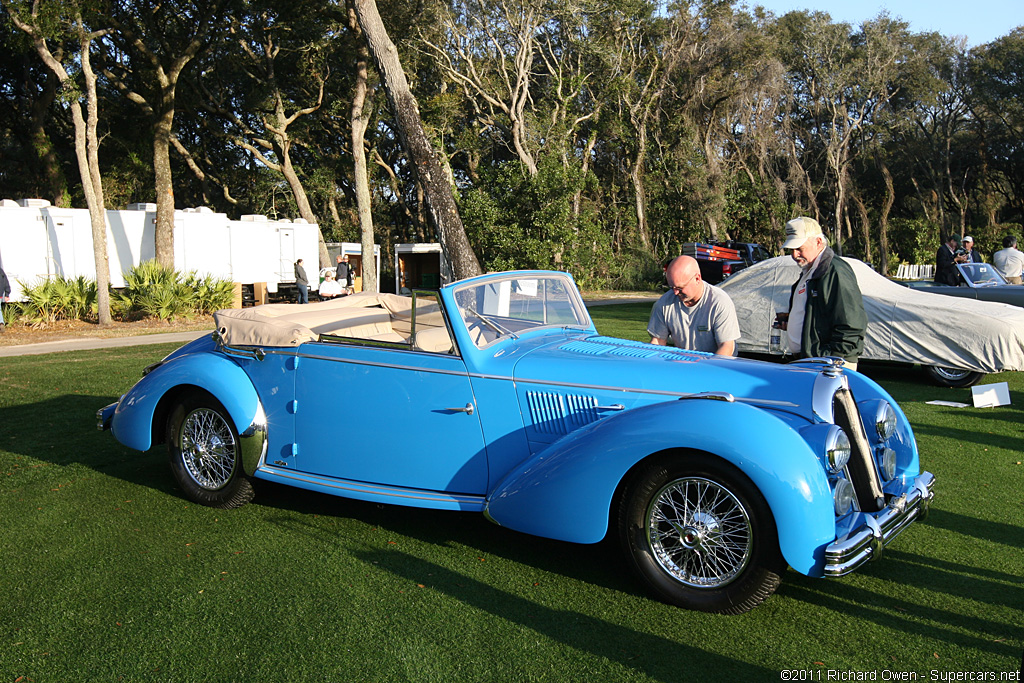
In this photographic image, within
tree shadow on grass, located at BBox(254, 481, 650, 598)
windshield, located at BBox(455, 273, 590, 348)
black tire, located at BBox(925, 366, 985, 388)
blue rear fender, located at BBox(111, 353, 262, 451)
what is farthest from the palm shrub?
black tire, located at BBox(925, 366, 985, 388)

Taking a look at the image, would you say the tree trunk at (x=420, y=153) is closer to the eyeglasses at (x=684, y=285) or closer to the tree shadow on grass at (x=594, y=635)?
the eyeglasses at (x=684, y=285)

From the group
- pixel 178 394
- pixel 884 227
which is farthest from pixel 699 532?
pixel 884 227

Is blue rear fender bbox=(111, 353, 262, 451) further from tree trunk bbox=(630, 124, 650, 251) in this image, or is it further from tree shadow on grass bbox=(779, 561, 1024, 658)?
tree trunk bbox=(630, 124, 650, 251)

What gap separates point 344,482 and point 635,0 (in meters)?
33.8

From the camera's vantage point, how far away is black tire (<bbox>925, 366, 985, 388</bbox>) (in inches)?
360

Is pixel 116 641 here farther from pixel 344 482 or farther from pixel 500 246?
pixel 500 246

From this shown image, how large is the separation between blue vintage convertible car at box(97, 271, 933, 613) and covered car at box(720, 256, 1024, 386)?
5.45m

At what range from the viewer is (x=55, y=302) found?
17922 millimetres

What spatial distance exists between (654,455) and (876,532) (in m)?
1.01

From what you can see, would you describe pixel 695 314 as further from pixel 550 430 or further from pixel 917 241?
pixel 917 241

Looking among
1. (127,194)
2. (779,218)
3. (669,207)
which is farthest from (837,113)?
(127,194)

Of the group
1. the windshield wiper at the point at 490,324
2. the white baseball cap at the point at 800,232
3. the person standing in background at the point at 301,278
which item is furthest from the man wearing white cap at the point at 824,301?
the person standing in background at the point at 301,278

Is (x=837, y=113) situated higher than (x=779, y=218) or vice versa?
(x=837, y=113)

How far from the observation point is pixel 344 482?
15.0 feet
